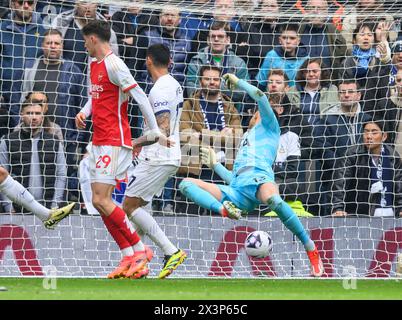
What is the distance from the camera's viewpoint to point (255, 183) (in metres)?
12.1

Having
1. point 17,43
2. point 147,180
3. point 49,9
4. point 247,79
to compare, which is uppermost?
point 49,9

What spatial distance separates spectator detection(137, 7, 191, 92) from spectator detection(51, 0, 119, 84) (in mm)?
376

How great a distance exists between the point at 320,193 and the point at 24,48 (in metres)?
3.99

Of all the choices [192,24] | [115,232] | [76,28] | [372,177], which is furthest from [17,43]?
[372,177]

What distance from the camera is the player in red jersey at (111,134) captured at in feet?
36.8

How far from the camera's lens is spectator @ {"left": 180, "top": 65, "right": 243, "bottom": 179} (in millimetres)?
13969

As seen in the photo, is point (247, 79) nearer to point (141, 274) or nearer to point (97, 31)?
point (97, 31)

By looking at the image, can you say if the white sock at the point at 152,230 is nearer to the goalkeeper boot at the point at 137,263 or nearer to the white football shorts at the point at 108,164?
the goalkeeper boot at the point at 137,263

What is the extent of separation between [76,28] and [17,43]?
0.75 metres

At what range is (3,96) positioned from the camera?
13.9 meters

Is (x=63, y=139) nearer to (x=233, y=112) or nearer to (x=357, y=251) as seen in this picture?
(x=233, y=112)

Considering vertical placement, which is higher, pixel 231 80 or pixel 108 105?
pixel 231 80

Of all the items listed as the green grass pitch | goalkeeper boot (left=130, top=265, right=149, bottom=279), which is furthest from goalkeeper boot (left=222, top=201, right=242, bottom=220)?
goalkeeper boot (left=130, top=265, right=149, bottom=279)

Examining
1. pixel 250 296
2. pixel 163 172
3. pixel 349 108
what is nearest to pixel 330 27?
pixel 349 108
